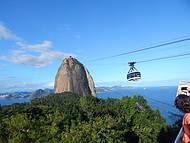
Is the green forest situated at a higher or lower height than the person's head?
lower

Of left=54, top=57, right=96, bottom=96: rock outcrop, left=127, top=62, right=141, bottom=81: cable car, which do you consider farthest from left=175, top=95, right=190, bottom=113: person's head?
left=54, top=57, right=96, bottom=96: rock outcrop

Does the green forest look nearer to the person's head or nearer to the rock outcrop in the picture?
the person's head

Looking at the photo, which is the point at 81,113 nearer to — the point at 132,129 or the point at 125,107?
the point at 125,107

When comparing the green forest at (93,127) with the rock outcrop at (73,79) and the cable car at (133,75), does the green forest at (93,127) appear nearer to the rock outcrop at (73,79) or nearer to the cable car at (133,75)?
the cable car at (133,75)

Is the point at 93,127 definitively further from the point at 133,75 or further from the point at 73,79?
the point at 73,79

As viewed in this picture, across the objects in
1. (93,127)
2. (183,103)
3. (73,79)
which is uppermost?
(73,79)

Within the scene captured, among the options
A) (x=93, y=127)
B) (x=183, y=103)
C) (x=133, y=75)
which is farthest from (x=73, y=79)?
(x=183, y=103)

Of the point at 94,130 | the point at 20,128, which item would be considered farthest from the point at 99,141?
the point at 20,128
